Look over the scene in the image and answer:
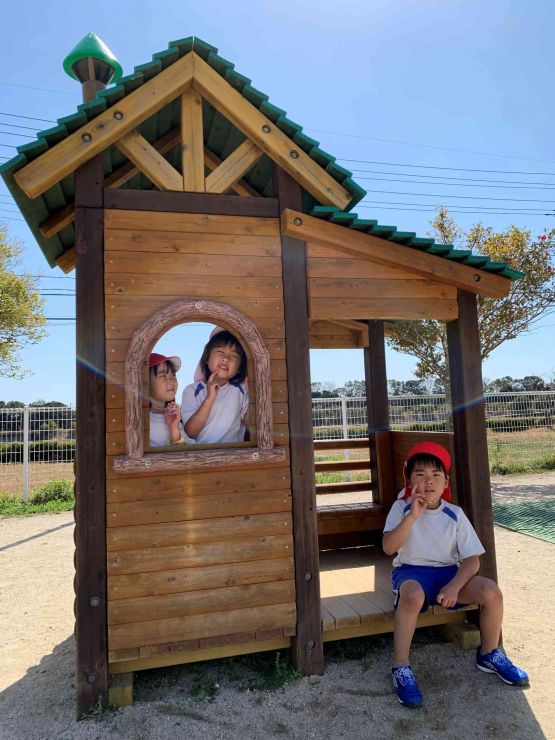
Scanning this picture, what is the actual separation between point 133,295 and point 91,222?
0.52 metres

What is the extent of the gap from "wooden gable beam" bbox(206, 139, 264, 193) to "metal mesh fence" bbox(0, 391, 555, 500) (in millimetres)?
8164

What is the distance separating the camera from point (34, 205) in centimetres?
348

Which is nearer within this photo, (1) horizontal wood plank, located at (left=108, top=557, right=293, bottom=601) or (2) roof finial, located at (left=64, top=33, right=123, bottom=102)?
(1) horizontal wood plank, located at (left=108, top=557, right=293, bottom=601)

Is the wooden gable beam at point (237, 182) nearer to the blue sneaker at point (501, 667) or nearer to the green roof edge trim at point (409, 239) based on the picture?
the green roof edge trim at point (409, 239)

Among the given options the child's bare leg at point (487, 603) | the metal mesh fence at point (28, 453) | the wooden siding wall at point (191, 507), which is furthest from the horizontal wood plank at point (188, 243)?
the metal mesh fence at point (28, 453)

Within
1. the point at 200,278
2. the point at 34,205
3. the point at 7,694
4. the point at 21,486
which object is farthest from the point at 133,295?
the point at 21,486

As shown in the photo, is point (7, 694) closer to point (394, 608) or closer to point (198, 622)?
point (198, 622)

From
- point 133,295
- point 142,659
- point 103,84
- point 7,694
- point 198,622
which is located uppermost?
point 103,84

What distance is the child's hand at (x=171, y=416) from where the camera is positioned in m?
3.32

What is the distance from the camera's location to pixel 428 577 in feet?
10.8

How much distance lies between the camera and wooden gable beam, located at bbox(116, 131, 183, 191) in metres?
3.30

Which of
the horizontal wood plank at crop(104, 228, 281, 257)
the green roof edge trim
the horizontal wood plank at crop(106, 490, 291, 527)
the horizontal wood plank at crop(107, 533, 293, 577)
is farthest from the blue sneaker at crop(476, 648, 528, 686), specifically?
the horizontal wood plank at crop(104, 228, 281, 257)

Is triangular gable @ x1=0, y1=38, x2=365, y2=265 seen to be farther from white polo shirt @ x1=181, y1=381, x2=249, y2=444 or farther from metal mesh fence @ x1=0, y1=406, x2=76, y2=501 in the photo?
metal mesh fence @ x1=0, y1=406, x2=76, y2=501

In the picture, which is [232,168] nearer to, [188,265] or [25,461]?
[188,265]
